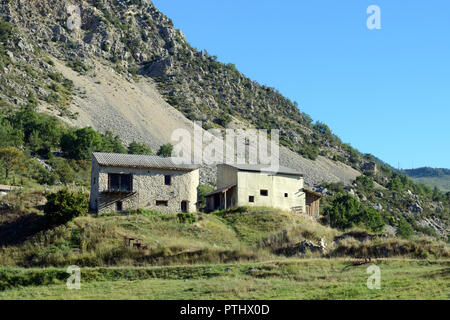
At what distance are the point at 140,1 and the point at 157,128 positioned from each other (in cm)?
5815

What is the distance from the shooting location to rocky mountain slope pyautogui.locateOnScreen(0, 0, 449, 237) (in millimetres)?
102875

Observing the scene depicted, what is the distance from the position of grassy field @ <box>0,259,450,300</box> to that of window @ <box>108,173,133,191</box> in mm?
14066

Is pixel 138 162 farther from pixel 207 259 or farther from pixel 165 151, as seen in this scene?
pixel 165 151

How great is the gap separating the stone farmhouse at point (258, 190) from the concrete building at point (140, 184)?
4.33 m

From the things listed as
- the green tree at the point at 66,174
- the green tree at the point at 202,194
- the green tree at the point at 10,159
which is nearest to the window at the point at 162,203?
the green tree at the point at 202,194

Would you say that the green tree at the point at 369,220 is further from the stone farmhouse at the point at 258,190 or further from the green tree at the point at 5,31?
the green tree at the point at 5,31

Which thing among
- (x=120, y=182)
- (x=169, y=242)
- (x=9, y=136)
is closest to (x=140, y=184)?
(x=120, y=182)

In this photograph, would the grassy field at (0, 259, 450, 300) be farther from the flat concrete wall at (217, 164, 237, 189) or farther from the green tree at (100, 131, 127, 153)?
the green tree at (100, 131, 127, 153)

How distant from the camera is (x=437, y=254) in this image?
34.2 m

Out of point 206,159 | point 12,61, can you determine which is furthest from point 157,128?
point 12,61

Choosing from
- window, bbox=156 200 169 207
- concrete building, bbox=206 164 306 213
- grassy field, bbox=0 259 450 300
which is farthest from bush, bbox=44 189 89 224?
concrete building, bbox=206 164 306 213

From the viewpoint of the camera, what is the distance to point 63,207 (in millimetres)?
38156

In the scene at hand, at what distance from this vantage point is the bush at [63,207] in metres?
38.1
